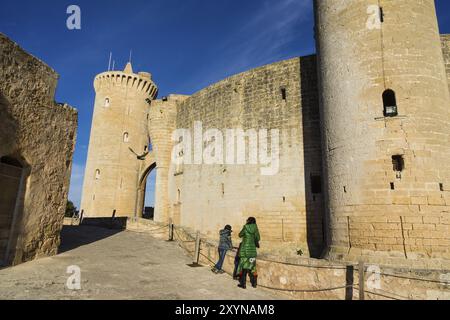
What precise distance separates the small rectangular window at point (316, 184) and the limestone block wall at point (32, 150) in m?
7.97

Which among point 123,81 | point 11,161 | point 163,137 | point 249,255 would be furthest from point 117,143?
point 249,255

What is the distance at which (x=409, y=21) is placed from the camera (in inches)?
328

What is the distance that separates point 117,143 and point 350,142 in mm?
18471

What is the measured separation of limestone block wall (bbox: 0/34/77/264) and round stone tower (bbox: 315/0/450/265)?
278 inches

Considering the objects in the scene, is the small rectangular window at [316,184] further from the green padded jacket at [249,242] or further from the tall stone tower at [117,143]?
the tall stone tower at [117,143]

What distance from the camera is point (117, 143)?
2298 cm

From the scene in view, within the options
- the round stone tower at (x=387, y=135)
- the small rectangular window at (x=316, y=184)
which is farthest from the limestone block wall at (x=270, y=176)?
the round stone tower at (x=387, y=135)

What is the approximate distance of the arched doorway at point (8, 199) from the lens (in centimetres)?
608

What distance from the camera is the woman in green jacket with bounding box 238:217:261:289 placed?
6148mm

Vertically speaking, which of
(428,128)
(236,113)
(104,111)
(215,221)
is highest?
(104,111)

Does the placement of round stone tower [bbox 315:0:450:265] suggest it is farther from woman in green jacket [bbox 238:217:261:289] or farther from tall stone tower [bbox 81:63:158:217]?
tall stone tower [bbox 81:63:158:217]
